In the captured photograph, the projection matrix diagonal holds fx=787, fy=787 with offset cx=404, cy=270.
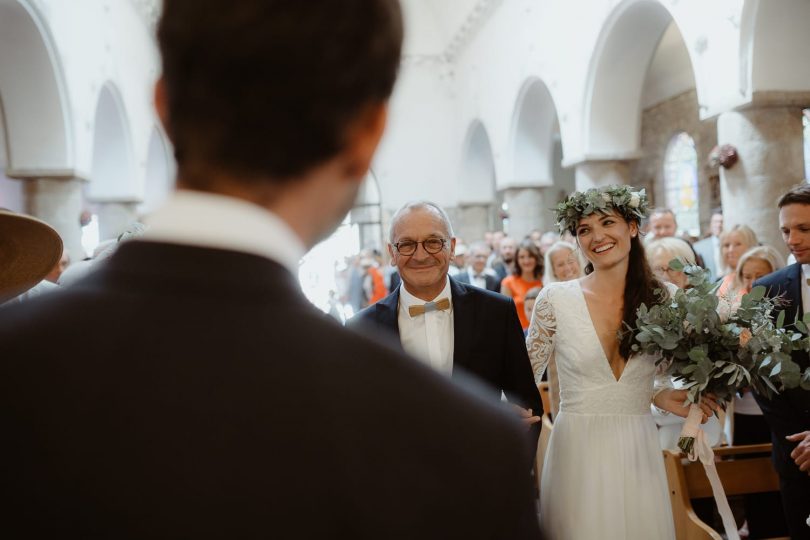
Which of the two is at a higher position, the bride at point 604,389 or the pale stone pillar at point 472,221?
the pale stone pillar at point 472,221

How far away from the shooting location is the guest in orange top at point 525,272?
289 inches

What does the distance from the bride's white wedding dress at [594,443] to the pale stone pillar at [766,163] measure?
14.1 ft

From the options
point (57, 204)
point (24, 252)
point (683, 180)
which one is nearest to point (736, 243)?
point (24, 252)

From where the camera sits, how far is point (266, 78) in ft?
2.40

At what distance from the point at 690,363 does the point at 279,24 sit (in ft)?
9.27

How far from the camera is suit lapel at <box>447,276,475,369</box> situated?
3234mm

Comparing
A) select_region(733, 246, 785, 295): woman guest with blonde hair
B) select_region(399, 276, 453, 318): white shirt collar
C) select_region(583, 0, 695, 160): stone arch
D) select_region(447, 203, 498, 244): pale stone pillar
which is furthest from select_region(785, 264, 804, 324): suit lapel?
select_region(447, 203, 498, 244): pale stone pillar

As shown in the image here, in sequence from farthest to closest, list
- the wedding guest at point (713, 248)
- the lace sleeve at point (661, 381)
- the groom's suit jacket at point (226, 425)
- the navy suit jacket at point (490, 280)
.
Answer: the navy suit jacket at point (490, 280) < the wedding guest at point (713, 248) < the lace sleeve at point (661, 381) < the groom's suit jacket at point (226, 425)

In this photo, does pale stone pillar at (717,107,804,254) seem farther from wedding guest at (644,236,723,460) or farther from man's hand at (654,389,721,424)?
man's hand at (654,389,721,424)

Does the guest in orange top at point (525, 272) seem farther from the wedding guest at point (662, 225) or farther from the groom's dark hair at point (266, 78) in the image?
the groom's dark hair at point (266, 78)

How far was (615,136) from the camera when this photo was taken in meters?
11.2

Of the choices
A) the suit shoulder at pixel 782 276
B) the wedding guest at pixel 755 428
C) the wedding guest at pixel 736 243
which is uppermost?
the wedding guest at pixel 736 243

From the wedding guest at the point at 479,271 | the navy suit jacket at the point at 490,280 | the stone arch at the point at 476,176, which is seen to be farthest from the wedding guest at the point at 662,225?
the stone arch at the point at 476,176

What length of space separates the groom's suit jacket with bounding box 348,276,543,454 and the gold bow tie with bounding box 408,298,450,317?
0.16 ft
